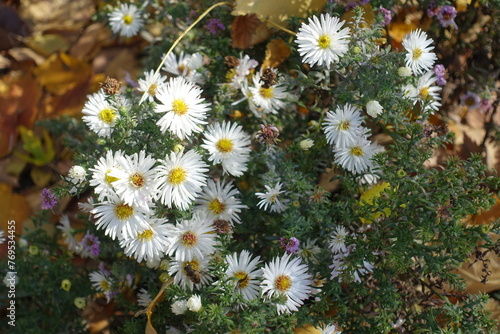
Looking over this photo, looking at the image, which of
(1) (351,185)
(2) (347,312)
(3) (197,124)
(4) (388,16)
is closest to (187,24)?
(3) (197,124)

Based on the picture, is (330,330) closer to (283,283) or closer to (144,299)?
(283,283)

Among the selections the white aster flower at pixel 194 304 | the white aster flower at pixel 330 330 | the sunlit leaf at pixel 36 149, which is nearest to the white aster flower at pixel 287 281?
the white aster flower at pixel 330 330

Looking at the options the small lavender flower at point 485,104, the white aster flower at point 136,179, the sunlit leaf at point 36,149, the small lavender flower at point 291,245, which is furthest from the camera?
the sunlit leaf at point 36,149

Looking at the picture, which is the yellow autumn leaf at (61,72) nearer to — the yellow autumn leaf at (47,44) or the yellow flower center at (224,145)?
the yellow autumn leaf at (47,44)

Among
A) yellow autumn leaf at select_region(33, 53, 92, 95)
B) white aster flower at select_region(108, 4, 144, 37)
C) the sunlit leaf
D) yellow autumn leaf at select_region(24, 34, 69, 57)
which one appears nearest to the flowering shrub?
white aster flower at select_region(108, 4, 144, 37)

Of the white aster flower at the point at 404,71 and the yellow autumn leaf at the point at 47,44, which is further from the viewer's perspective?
the yellow autumn leaf at the point at 47,44

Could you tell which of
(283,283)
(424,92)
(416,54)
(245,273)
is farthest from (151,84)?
(424,92)
